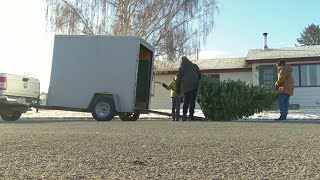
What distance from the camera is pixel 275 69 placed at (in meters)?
27.0

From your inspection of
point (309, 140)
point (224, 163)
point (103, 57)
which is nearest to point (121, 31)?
point (103, 57)

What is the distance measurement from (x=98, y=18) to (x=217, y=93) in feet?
40.5

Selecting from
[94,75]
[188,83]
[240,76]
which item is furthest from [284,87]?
[240,76]

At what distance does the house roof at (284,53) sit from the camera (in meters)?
26.5

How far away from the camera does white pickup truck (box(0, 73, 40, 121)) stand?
14.4 meters

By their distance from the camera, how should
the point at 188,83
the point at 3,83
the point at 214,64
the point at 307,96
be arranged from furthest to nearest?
the point at 214,64 < the point at 307,96 < the point at 3,83 < the point at 188,83

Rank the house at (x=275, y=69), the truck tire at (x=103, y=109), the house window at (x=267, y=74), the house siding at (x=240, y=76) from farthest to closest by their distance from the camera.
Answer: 1. the house siding at (x=240, y=76)
2. the house window at (x=267, y=74)
3. the house at (x=275, y=69)
4. the truck tire at (x=103, y=109)

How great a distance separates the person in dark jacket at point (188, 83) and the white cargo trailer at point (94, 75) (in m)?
1.38

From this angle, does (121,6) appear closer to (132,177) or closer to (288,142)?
(288,142)

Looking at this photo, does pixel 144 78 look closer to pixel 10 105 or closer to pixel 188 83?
pixel 188 83

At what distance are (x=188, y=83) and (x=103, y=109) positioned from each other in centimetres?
276

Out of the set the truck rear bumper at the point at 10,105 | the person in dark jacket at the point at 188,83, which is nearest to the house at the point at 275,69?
the truck rear bumper at the point at 10,105

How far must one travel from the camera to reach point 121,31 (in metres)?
24.0

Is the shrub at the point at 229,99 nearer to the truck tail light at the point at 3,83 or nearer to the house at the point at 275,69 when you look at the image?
the truck tail light at the point at 3,83
